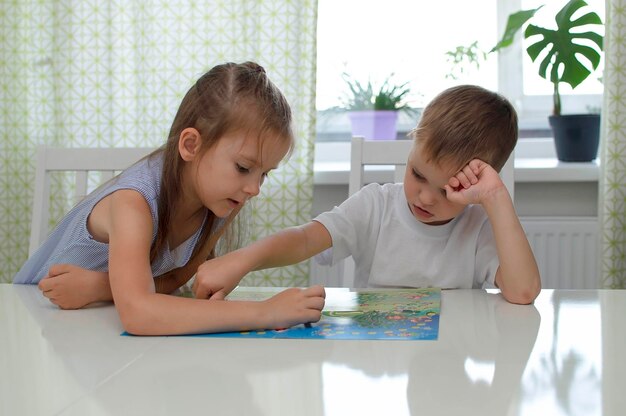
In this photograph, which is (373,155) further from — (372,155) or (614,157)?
(614,157)

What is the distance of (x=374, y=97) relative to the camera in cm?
266

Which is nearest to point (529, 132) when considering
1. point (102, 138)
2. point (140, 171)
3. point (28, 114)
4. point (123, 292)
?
point (102, 138)

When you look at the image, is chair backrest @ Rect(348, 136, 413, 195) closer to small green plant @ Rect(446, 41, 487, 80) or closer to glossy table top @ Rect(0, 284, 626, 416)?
glossy table top @ Rect(0, 284, 626, 416)

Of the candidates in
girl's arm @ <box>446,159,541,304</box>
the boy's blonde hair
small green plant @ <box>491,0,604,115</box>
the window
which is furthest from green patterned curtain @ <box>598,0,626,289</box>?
girl's arm @ <box>446,159,541,304</box>

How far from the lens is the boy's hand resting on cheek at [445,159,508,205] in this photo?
1227 mm

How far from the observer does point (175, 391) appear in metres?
0.65

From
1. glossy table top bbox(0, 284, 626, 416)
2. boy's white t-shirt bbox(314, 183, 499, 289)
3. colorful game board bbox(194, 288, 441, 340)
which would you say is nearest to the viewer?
glossy table top bbox(0, 284, 626, 416)

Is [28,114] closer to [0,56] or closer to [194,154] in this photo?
[0,56]

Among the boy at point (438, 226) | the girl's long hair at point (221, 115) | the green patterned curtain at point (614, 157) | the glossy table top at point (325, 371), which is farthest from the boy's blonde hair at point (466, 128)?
the green patterned curtain at point (614, 157)

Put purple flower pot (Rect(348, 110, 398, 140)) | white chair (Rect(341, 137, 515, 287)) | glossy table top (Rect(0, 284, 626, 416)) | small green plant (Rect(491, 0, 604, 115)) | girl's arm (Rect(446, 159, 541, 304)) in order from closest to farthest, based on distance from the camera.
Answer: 1. glossy table top (Rect(0, 284, 626, 416))
2. girl's arm (Rect(446, 159, 541, 304))
3. white chair (Rect(341, 137, 515, 287))
4. small green plant (Rect(491, 0, 604, 115))
5. purple flower pot (Rect(348, 110, 398, 140))

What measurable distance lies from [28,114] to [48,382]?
1998 mm

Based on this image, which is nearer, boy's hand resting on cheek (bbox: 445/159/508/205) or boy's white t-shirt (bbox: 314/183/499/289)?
boy's hand resting on cheek (bbox: 445/159/508/205)

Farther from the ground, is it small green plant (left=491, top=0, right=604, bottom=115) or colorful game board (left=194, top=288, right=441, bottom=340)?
small green plant (left=491, top=0, right=604, bottom=115)

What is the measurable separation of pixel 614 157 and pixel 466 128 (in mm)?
1138
